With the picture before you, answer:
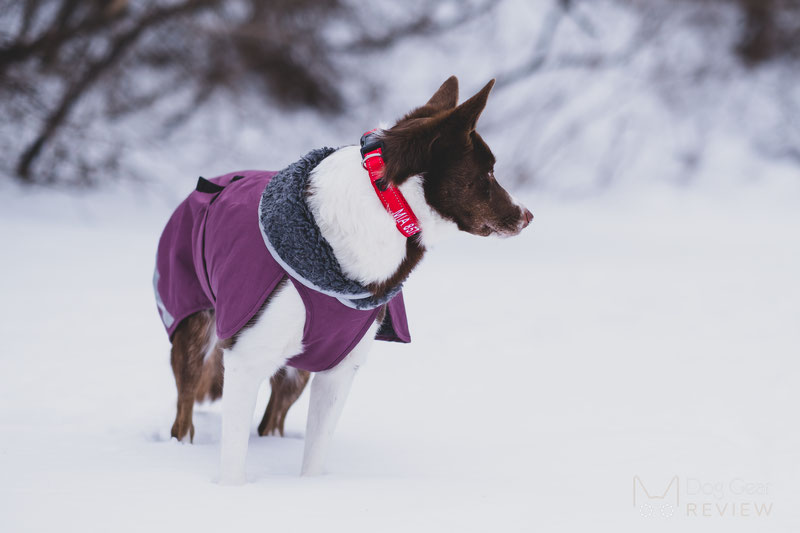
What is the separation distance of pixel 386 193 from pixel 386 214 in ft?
0.21

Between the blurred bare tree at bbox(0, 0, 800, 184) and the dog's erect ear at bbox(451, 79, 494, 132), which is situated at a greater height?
the blurred bare tree at bbox(0, 0, 800, 184)

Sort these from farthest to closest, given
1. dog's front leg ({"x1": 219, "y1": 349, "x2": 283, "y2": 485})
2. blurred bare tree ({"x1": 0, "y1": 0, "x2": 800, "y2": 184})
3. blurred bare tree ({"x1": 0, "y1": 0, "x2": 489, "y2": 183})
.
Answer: blurred bare tree ({"x1": 0, "y1": 0, "x2": 800, "y2": 184})
blurred bare tree ({"x1": 0, "y1": 0, "x2": 489, "y2": 183})
dog's front leg ({"x1": 219, "y1": 349, "x2": 283, "y2": 485})

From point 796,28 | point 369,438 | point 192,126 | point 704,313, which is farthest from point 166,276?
point 796,28

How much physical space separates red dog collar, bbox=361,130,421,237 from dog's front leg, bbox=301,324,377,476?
0.47 meters

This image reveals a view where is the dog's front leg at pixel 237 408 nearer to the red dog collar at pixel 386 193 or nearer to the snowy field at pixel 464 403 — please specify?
the snowy field at pixel 464 403

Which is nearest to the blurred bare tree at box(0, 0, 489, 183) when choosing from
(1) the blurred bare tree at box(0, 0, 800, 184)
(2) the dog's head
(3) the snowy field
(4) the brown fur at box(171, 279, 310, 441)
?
(1) the blurred bare tree at box(0, 0, 800, 184)

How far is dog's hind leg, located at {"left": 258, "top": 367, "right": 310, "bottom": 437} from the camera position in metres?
3.27

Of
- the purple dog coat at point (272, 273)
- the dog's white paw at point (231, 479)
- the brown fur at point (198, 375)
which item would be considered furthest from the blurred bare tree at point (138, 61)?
the dog's white paw at point (231, 479)

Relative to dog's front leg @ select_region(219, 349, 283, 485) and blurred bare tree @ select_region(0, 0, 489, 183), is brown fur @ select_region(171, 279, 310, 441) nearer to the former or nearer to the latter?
dog's front leg @ select_region(219, 349, 283, 485)

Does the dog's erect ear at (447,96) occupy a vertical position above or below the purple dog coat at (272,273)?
above

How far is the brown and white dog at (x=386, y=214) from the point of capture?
232cm

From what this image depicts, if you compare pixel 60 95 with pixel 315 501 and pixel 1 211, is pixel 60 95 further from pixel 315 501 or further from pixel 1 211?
pixel 315 501

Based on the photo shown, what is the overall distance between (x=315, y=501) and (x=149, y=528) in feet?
1.62

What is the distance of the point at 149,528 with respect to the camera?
81.0 inches
